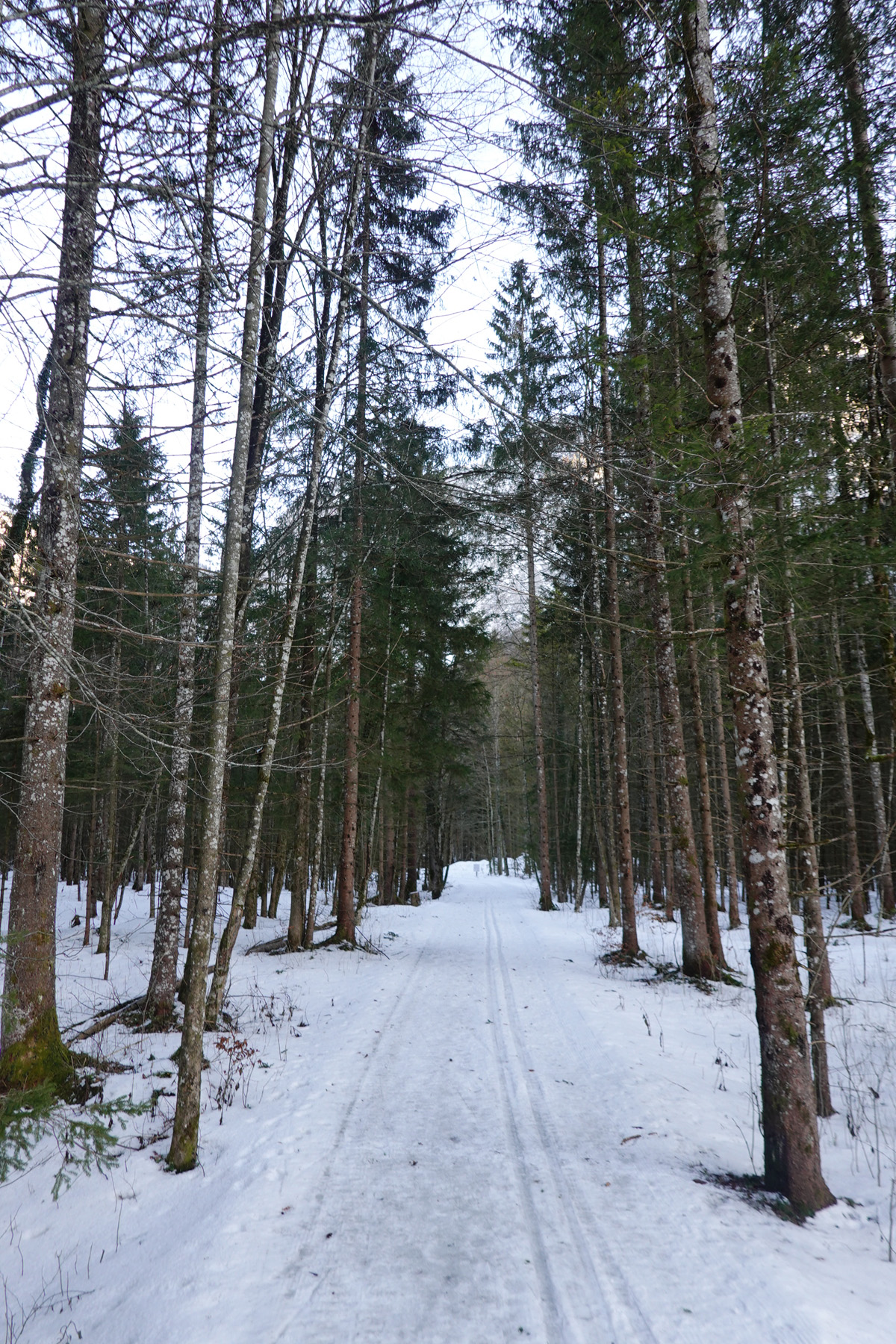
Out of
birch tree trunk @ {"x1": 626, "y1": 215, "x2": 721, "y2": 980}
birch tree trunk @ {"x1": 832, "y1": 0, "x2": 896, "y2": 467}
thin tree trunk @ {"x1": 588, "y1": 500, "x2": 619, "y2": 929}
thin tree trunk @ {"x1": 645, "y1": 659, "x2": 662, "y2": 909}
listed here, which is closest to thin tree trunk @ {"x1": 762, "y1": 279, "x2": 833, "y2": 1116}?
birch tree trunk @ {"x1": 832, "y1": 0, "x2": 896, "y2": 467}

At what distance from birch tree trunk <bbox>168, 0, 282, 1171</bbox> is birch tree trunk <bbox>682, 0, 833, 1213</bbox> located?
3.51 metres

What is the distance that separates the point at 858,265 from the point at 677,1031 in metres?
9.13

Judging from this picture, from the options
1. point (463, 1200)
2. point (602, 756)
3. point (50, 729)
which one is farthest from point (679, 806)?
point (602, 756)

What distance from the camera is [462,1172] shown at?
4523 millimetres

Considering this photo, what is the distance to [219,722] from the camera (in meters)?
5.09

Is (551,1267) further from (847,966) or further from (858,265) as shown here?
(847,966)

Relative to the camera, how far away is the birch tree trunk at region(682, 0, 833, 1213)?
14.1 ft

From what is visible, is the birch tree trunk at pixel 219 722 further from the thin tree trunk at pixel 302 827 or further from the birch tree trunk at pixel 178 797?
the thin tree trunk at pixel 302 827

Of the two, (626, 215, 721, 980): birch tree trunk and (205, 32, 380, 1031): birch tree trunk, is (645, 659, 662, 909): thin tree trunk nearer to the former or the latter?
(626, 215, 721, 980): birch tree trunk

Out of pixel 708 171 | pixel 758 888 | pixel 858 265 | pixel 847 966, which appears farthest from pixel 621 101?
pixel 847 966

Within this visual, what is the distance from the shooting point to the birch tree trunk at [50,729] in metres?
5.62

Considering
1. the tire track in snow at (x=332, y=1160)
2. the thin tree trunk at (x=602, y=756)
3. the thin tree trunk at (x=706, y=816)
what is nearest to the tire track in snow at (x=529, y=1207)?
the tire track in snow at (x=332, y=1160)

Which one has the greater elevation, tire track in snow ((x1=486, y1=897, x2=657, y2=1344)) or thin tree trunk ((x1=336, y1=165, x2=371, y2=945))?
thin tree trunk ((x1=336, y1=165, x2=371, y2=945))

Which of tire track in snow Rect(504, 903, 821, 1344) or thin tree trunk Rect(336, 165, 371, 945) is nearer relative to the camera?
tire track in snow Rect(504, 903, 821, 1344)
